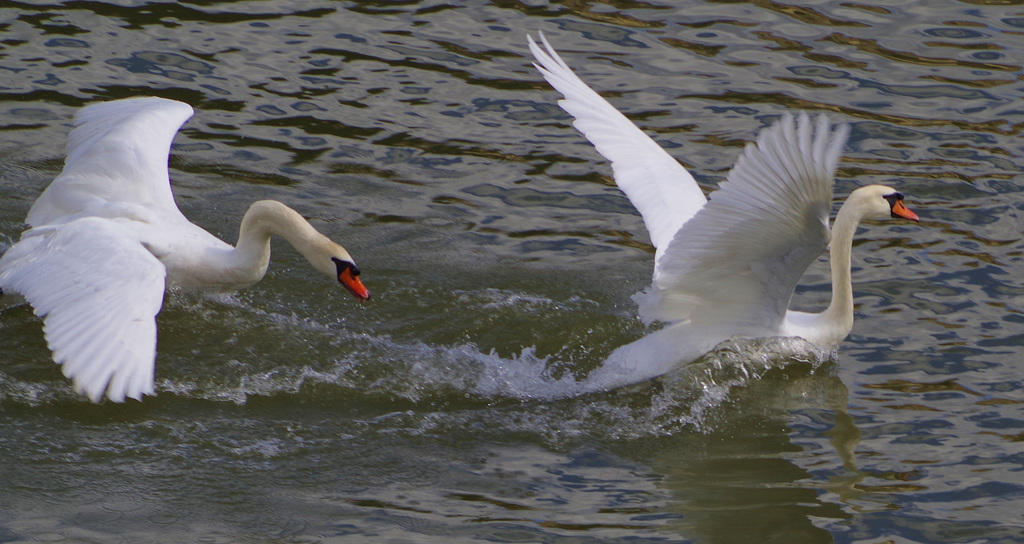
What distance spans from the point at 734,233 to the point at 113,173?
3.69 metres

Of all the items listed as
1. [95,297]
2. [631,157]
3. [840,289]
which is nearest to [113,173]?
[95,297]

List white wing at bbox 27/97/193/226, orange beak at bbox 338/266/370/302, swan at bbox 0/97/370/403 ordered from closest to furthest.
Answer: swan at bbox 0/97/370/403, orange beak at bbox 338/266/370/302, white wing at bbox 27/97/193/226

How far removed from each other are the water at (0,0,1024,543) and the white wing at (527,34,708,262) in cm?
73

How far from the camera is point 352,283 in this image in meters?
6.36

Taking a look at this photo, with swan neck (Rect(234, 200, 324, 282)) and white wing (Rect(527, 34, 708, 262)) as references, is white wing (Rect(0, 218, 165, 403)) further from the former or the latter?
white wing (Rect(527, 34, 708, 262))

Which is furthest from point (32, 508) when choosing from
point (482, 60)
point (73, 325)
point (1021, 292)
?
point (482, 60)

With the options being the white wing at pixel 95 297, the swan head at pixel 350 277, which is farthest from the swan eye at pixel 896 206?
the white wing at pixel 95 297

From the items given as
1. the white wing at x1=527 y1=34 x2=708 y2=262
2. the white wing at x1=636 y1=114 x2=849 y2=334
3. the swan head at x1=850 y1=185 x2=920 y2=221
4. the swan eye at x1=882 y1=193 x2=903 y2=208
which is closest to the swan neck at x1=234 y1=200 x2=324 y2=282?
the white wing at x1=527 y1=34 x2=708 y2=262

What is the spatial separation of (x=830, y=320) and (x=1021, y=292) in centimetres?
153

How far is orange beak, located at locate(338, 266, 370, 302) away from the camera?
6.32 metres

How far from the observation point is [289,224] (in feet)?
21.8

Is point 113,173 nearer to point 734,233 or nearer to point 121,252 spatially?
point 121,252

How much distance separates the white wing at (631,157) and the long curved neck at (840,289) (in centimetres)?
81

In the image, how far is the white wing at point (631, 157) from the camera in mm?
6930
